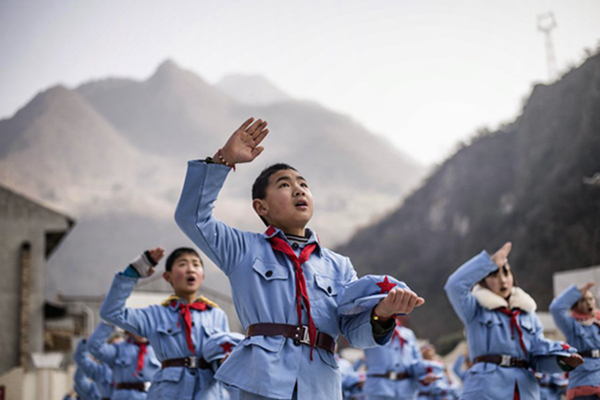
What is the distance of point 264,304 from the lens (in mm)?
3465

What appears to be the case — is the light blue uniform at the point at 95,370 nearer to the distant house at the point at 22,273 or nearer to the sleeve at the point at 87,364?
the sleeve at the point at 87,364

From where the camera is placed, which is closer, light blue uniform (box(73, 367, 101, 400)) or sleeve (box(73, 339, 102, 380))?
sleeve (box(73, 339, 102, 380))

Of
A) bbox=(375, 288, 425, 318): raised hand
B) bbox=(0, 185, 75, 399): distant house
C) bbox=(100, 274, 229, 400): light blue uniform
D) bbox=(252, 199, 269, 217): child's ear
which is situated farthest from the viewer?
bbox=(0, 185, 75, 399): distant house

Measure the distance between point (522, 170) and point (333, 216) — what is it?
3945cm


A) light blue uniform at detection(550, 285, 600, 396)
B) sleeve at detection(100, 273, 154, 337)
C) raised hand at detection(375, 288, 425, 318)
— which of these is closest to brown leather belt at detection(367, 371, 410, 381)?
light blue uniform at detection(550, 285, 600, 396)

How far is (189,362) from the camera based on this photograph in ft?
18.7

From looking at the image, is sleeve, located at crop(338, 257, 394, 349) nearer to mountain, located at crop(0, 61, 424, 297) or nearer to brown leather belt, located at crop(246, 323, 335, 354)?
brown leather belt, located at crop(246, 323, 335, 354)

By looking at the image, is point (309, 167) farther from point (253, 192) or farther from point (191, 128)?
point (253, 192)

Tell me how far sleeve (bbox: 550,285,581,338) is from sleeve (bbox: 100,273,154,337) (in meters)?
3.74

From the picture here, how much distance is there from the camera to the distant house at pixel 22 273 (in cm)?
2181

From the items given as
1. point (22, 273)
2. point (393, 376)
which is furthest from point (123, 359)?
point (22, 273)

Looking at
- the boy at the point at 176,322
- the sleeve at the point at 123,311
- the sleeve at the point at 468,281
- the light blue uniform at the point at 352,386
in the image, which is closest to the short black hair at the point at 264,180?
the boy at the point at 176,322

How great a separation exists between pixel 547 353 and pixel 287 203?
10.1 ft

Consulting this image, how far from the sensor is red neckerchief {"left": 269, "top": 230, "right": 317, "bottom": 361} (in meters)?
3.44
